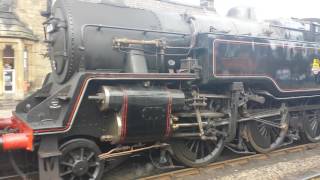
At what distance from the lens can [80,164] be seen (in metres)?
5.21

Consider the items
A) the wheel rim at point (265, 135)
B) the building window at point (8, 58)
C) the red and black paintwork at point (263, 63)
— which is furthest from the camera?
the building window at point (8, 58)

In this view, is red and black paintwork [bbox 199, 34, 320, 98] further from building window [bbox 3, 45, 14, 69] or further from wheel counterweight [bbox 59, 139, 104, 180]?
building window [bbox 3, 45, 14, 69]

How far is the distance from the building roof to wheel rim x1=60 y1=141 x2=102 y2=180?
12.8m

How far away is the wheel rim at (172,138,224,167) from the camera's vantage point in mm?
6344

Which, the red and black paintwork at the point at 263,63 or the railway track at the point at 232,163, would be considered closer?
the railway track at the point at 232,163

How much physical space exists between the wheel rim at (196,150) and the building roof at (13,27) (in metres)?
12.5

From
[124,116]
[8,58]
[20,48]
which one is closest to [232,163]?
[124,116]

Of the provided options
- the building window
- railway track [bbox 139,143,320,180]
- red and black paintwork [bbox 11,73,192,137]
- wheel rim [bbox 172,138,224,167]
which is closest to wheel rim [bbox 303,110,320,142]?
railway track [bbox 139,143,320,180]

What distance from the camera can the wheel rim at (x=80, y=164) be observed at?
5195 mm

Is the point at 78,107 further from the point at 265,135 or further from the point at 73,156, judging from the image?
the point at 265,135

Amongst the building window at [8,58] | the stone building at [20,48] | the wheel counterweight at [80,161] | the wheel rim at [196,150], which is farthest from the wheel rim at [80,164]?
the building window at [8,58]

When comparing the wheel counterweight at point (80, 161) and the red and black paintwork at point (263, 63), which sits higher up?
the red and black paintwork at point (263, 63)

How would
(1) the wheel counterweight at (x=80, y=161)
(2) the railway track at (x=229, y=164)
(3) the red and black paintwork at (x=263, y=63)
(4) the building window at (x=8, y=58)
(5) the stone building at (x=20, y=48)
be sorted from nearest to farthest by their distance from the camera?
1. (1) the wheel counterweight at (x=80, y=161)
2. (2) the railway track at (x=229, y=164)
3. (3) the red and black paintwork at (x=263, y=63)
4. (5) the stone building at (x=20, y=48)
5. (4) the building window at (x=8, y=58)

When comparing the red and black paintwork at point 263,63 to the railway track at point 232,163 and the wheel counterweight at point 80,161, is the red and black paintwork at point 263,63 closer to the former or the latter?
the railway track at point 232,163
